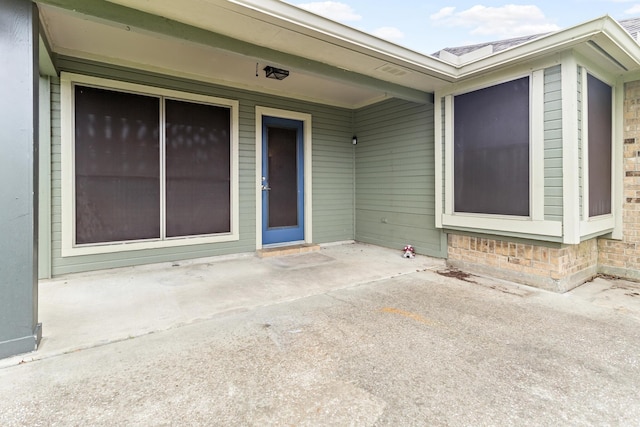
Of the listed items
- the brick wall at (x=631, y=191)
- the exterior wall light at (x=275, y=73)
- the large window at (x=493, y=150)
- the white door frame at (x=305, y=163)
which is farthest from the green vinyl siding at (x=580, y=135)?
the white door frame at (x=305, y=163)

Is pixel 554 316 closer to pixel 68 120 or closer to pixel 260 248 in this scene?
pixel 260 248

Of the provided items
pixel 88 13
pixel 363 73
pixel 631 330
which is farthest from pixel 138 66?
pixel 631 330

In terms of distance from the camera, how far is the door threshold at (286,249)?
482cm

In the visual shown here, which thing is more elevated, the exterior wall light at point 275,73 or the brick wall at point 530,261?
the exterior wall light at point 275,73

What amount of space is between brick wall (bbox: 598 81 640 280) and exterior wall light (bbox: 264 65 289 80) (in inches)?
165

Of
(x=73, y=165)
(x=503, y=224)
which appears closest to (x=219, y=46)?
(x=73, y=165)

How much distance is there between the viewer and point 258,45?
3135 mm

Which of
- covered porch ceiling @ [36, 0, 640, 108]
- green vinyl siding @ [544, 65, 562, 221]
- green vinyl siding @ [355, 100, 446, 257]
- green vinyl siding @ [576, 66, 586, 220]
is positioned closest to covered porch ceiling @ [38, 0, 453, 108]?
covered porch ceiling @ [36, 0, 640, 108]

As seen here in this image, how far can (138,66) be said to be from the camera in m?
3.96

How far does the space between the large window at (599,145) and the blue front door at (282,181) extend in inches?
151

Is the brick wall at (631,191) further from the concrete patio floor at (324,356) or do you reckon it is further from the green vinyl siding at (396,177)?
the green vinyl siding at (396,177)

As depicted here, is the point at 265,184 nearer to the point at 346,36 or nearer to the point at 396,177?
the point at 396,177

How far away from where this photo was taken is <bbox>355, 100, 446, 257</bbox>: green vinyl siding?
4723 millimetres

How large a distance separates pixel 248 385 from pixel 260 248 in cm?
333
